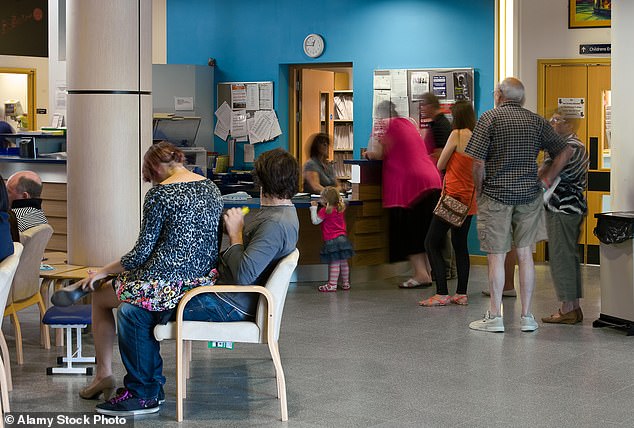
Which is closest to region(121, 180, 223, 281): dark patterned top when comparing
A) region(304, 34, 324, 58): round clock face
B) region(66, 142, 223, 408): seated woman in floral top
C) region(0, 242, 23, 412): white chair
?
region(66, 142, 223, 408): seated woman in floral top

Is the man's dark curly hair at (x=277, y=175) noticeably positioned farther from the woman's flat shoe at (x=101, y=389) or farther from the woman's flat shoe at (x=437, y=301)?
the woman's flat shoe at (x=437, y=301)

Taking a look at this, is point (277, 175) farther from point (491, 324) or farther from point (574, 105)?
point (574, 105)

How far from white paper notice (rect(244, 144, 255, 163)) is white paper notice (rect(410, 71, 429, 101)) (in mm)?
2309

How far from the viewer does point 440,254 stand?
8.32 meters

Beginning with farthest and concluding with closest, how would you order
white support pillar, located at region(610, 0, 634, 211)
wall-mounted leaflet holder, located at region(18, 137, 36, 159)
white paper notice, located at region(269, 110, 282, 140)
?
1. white paper notice, located at region(269, 110, 282, 140)
2. wall-mounted leaflet holder, located at region(18, 137, 36, 159)
3. white support pillar, located at region(610, 0, 634, 211)

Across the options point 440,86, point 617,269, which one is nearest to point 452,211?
point 617,269

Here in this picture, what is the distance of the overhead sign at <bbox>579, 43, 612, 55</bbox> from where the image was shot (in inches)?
415

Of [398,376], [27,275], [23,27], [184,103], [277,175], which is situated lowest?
[398,376]

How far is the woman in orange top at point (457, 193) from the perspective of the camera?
8.16 metres

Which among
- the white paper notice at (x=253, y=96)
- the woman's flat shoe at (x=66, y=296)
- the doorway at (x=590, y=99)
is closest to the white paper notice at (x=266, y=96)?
the white paper notice at (x=253, y=96)

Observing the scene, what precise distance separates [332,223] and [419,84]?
2749 mm

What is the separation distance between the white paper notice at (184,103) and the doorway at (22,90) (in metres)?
4.25

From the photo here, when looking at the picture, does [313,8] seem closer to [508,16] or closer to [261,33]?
[261,33]

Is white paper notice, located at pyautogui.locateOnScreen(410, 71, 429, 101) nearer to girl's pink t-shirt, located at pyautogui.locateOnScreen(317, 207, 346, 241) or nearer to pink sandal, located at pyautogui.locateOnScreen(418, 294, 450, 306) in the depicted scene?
girl's pink t-shirt, located at pyautogui.locateOnScreen(317, 207, 346, 241)
